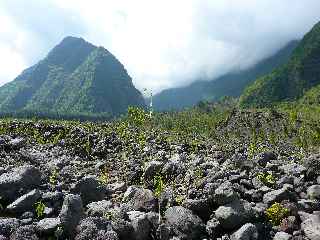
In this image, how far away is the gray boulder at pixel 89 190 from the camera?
810 inches

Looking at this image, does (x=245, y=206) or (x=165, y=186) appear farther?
(x=165, y=186)

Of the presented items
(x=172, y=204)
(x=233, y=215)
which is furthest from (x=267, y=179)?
(x=233, y=215)

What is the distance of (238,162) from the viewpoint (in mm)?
25188

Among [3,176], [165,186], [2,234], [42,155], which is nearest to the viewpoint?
[2,234]

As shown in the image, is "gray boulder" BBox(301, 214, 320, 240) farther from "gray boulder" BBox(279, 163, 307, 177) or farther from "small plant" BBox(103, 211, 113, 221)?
"small plant" BBox(103, 211, 113, 221)

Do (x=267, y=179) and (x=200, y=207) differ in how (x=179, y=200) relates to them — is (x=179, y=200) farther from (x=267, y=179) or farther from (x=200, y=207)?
(x=267, y=179)

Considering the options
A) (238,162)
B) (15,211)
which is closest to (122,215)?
(15,211)

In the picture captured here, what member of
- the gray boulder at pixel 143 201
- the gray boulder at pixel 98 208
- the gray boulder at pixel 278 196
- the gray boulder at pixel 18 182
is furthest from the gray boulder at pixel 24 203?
the gray boulder at pixel 278 196

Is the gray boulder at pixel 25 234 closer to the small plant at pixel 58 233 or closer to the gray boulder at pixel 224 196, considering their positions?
the small plant at pixel 58 233

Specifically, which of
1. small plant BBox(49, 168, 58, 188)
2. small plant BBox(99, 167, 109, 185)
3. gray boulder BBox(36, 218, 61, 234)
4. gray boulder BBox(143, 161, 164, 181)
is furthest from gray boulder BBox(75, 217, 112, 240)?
small plant BBox(99, 167, 109, 185)

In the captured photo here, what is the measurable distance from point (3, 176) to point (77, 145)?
70.8ft

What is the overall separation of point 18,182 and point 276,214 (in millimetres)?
10066

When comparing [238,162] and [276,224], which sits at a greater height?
[238,162]

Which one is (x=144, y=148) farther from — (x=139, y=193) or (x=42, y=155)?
(x=139, y=193)
